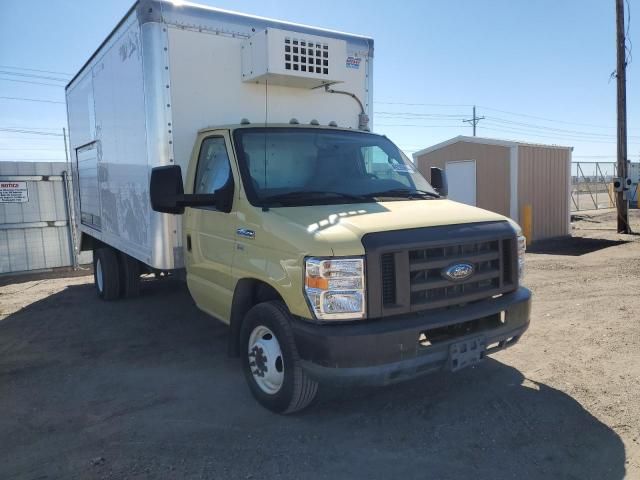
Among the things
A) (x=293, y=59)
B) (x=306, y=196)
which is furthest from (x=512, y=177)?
(x=306, y=196)

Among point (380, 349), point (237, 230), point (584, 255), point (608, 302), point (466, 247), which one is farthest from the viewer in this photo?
point (584, 255)

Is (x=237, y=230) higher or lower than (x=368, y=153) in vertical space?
lower

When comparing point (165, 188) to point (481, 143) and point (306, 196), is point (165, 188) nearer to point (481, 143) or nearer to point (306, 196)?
point (306, 196)

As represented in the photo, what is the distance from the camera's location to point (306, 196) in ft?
13.4

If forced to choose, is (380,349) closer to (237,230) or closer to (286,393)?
(286,393)

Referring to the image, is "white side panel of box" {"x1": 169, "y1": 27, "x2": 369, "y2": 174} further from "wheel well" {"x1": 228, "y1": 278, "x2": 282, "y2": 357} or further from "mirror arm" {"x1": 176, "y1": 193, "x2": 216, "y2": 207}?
"wheel well" {"x1": 228, "y1": 278, "x2": 282, "y2": 357}

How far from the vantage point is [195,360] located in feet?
17.2

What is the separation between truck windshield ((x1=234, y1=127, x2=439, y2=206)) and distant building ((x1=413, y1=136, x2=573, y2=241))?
33.2ft

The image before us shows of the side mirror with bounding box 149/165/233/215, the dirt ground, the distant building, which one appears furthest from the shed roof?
the side mirror with bounding box 149/165/233/215

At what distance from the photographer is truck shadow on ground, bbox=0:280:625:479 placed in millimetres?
3250

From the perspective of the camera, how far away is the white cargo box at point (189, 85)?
491 cm

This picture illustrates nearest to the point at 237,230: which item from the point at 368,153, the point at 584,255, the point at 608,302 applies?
the point at 368,153

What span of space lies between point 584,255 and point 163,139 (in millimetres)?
9945

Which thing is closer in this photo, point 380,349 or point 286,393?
point 380,349
